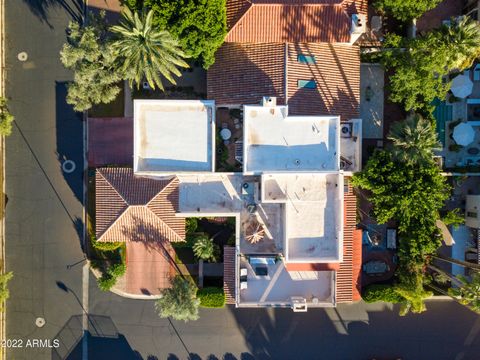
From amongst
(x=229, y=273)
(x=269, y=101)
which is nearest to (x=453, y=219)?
(x=269, y=101)

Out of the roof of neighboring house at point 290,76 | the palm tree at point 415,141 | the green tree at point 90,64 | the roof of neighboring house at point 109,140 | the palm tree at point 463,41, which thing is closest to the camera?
the palm tree at point 463,41

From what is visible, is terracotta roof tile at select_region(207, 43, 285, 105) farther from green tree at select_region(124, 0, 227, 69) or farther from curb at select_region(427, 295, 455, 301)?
curb at select_region(427, 295, 455, 301)

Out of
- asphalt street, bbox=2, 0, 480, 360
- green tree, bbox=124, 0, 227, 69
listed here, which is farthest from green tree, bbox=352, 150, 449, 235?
green tree, bbox=124, 0, 227, 69

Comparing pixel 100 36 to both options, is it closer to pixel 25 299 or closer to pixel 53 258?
pixel 53 258

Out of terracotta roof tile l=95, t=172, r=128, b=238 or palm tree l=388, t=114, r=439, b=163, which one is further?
terracotta roof tile l=95, t=172, r=128, b=238

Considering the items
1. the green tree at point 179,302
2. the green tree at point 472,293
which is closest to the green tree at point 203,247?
the green tree at point 179,302

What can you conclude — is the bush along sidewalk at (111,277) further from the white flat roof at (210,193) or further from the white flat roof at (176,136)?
the white flat roof at (176,136)

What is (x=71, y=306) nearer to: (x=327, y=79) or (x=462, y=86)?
(x=327, y=79)
